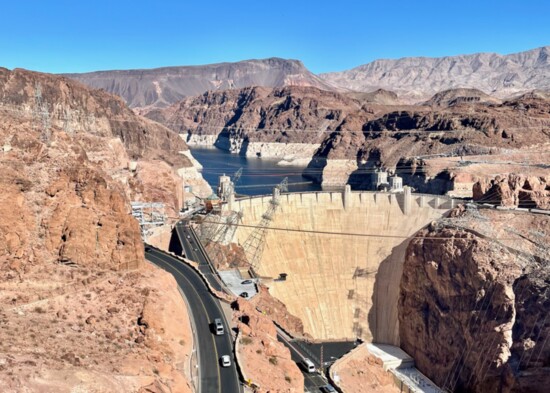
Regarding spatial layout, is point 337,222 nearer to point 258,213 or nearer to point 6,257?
point 258,213

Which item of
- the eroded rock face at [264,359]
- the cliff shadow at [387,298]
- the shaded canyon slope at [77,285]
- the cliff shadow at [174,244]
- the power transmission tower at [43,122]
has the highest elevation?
the power transmission tower at [43,122]

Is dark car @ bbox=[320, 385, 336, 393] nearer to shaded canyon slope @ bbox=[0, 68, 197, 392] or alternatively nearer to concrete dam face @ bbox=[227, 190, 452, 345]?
shaded canyon slope @ bbox=[0, 68, 197, 392]

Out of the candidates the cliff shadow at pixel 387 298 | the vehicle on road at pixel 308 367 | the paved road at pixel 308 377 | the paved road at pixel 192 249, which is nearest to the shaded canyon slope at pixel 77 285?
the paved road at pixel 308 377

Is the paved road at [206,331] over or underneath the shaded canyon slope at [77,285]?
underneath

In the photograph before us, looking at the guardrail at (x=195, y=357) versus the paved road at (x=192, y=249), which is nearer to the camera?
the guardrail at (x=195, y=357)

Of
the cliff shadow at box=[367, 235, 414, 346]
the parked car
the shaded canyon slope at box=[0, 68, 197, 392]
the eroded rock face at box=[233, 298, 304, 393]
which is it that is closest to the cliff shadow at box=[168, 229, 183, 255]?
the cliff shadow at box=[367, 235, 414, 346]

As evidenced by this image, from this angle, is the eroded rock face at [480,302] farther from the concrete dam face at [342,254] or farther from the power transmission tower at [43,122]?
the power transmission tower at [43,122]

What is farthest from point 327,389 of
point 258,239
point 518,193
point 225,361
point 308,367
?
point 518,193
